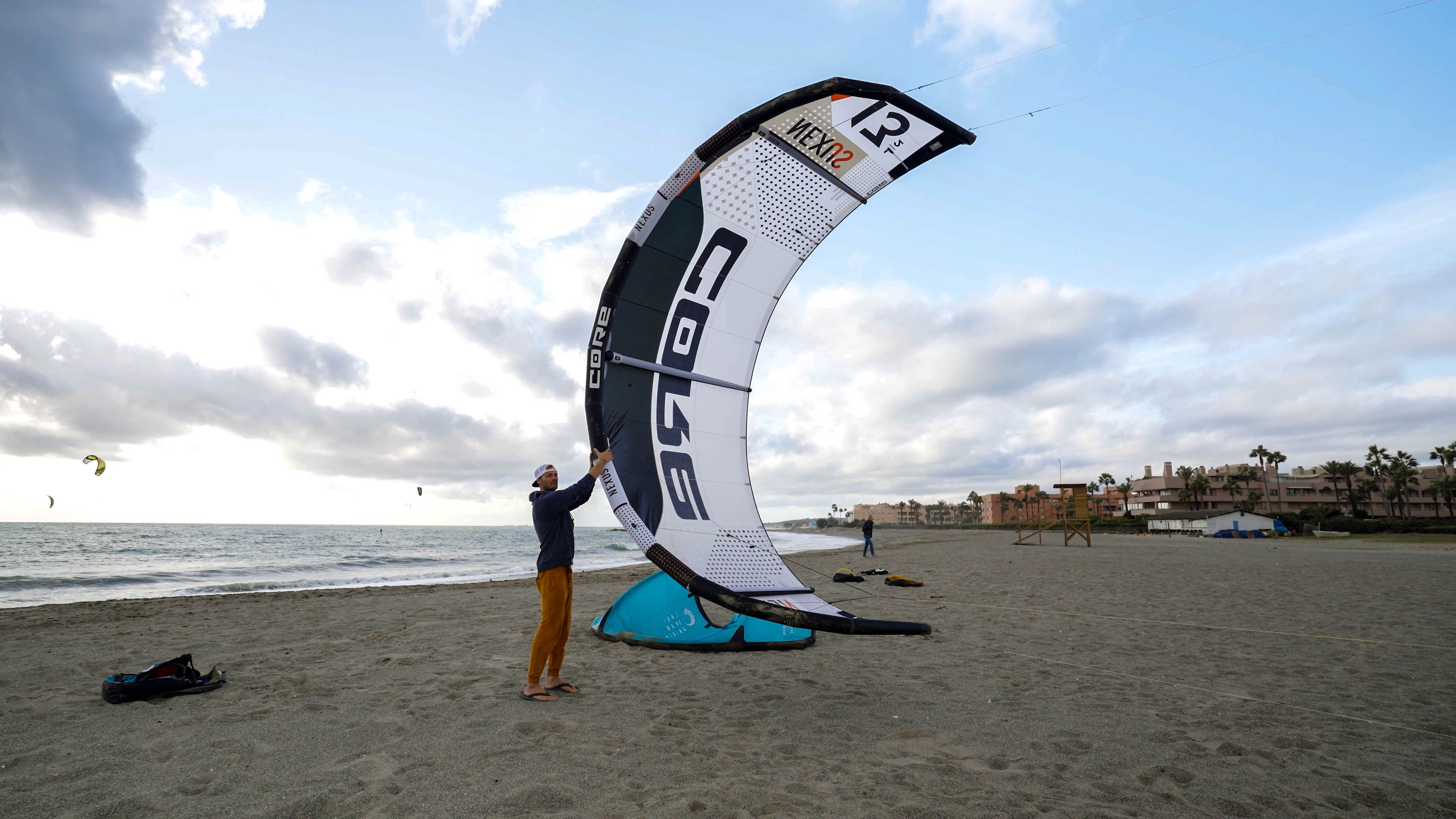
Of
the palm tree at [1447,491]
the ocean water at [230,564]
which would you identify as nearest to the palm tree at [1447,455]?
the palm tree at [1447,491]

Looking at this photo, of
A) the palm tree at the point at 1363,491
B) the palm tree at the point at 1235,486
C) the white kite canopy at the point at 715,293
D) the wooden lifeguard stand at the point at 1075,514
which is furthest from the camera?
the palm tree at the point at 1235,486

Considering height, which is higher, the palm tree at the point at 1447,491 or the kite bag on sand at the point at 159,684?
the palm tree at the point at 1447,491

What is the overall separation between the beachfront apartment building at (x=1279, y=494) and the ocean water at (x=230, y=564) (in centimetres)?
5908

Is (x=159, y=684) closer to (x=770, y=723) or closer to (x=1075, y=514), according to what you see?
(x=770, y=723)

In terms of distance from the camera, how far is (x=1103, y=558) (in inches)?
712

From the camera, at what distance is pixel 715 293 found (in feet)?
15.3

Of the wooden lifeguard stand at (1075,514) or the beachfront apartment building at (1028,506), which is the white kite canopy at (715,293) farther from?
the beachfront apartment building at (1028,506)

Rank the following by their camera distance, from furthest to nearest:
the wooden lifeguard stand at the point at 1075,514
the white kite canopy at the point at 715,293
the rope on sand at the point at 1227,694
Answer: the wooden lifeguard stand at the point at 1075,514 < the white kite canopy at the point at 715,293 < the rope on sand at the point at 1227,694

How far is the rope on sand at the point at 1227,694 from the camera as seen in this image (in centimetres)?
400

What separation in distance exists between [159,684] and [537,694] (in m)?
2.75

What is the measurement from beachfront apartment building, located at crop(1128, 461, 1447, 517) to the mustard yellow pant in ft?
292

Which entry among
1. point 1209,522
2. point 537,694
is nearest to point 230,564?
point 537,694

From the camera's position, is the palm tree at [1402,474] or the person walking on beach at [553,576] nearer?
the person walking on beach at [553,576]

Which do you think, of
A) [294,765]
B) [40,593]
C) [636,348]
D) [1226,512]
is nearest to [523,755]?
[294,765]
